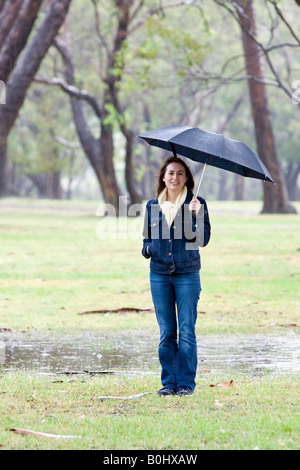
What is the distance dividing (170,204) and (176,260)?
16.1 inches

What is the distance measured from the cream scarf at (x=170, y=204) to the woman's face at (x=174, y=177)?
0.05 metres

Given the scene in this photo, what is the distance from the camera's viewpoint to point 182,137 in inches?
237

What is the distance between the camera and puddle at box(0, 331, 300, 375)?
7.27m

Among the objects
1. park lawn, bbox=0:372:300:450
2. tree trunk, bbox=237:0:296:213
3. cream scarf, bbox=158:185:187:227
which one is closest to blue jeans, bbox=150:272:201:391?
park lawn, bbox=0:372:300:450

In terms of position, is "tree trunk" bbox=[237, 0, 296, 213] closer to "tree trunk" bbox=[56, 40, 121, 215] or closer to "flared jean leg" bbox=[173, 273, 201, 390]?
"tree trunk" bbox=[56, 40, 121, 215]

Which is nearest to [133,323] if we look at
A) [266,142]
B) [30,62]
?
[30,62]

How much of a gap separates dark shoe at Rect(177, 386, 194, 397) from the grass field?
0.20 ft

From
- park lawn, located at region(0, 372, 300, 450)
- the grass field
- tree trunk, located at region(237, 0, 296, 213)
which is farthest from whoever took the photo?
tree trunk, located at region(237, 0, 296, 213)

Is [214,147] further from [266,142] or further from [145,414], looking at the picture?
[266,142]

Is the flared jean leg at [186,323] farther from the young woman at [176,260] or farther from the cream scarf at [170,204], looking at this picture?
the cream scarf at [170,204]

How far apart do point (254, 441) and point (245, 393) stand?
133cm

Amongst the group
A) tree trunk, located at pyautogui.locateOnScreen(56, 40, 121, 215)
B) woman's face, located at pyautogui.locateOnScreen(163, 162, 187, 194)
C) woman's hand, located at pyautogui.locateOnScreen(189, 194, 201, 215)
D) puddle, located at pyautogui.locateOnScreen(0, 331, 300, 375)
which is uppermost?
tree trunk, located at pyautogui.locateOnScreen(56, 40, 121, 215)

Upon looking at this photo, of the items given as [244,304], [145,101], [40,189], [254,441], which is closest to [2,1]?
[244,304]

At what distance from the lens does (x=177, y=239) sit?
231 inches
